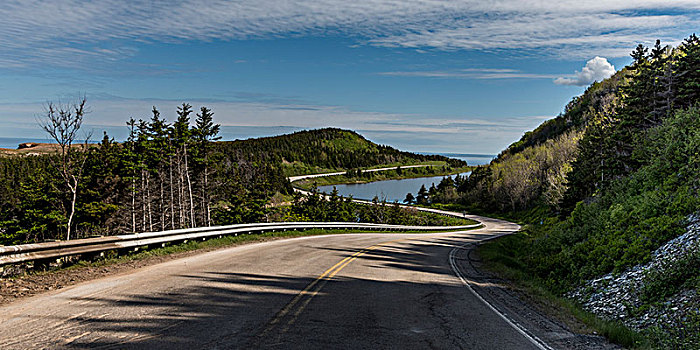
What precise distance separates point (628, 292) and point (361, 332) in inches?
317

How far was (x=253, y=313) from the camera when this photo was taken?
7.40 meters

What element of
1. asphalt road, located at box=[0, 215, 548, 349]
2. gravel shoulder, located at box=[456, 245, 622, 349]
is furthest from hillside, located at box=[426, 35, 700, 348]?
asphalt road, located at box=[0, 215, 548, 349]

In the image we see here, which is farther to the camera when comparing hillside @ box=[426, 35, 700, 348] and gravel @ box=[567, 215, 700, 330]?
hillside @ box=[426, 35, 700, 348]

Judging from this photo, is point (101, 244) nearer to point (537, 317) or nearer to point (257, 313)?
point (257, 313)

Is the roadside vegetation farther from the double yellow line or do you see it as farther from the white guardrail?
the double yellow line

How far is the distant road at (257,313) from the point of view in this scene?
19.7ft

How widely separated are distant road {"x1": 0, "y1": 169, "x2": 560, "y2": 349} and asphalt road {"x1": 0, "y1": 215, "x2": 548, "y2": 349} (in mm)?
17

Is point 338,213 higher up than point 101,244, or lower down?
lower down

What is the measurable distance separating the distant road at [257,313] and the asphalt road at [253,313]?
0.02 metres

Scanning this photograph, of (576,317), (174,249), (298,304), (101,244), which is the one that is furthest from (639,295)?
(174,249)

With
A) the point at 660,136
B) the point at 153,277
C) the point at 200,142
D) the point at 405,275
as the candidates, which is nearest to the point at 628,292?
the point at 405,275

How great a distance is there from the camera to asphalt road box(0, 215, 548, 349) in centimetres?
599

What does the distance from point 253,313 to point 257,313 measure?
0.07m

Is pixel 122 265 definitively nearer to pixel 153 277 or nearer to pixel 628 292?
pixel 153 277
